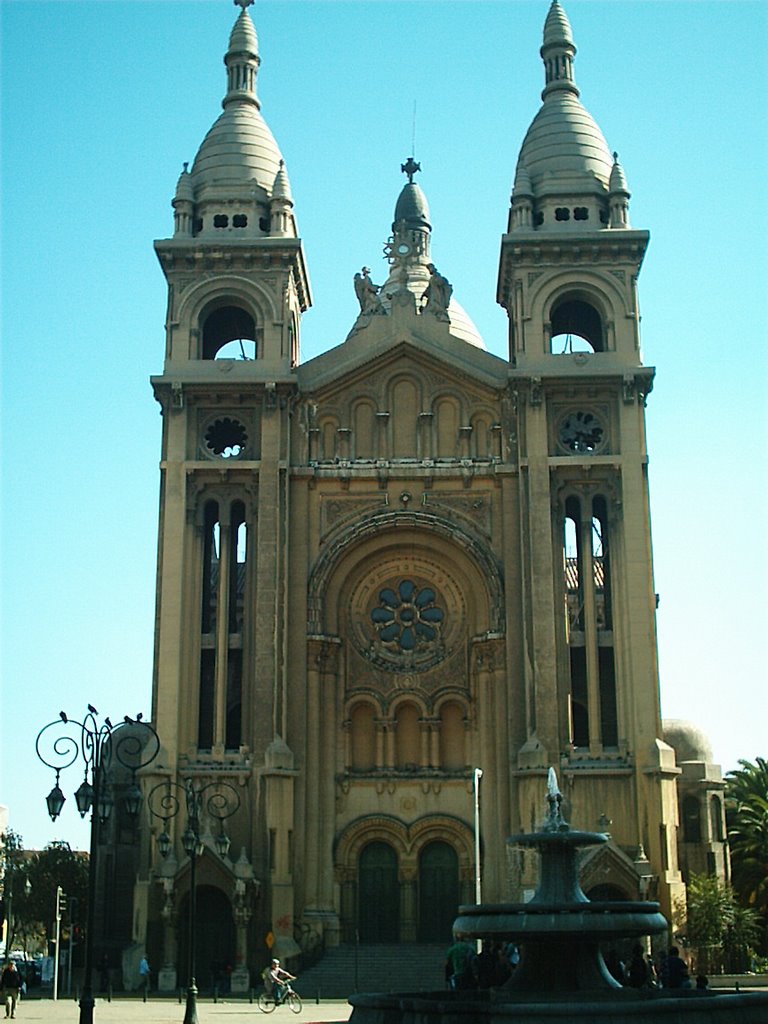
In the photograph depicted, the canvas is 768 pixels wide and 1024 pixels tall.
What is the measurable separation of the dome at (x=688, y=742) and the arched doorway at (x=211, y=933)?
54.8 ft

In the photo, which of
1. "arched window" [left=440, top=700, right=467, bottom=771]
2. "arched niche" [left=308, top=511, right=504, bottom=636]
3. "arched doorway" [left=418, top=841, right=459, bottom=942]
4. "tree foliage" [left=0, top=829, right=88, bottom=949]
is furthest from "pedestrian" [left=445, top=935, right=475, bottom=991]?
"tree foliage" [left=0, top=829, right=88, bottom=949]

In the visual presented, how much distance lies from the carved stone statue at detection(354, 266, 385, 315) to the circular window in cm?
625

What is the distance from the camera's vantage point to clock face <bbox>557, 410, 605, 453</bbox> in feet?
160

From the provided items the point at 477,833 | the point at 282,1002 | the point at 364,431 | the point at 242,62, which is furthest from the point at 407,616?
the point at 242,62

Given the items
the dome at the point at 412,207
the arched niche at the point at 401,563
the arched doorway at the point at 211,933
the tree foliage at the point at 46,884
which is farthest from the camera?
the dome at the point at 412,207

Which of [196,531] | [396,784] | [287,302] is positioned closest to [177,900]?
[396,784]

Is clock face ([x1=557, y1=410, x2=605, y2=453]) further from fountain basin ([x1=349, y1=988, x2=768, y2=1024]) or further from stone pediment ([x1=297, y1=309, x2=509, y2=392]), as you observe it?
fountain basin ([x1=349, y1=988, x2=768, y2=1024])

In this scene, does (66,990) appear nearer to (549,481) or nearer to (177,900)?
(177,900)

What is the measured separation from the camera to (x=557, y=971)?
2297cm

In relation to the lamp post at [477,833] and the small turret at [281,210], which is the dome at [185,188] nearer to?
the small turret at [281,210]

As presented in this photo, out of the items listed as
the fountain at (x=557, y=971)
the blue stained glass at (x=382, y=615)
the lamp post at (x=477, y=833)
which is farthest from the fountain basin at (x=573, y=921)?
the blue stained glass at (x=382, y=615)

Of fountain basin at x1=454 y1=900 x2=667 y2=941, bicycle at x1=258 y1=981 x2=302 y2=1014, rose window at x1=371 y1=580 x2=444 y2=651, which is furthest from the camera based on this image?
rose window at x1=371 y1=580 x2=444 y2=651

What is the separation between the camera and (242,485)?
48375mm

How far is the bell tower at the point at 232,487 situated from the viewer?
148 ft
